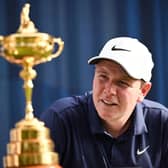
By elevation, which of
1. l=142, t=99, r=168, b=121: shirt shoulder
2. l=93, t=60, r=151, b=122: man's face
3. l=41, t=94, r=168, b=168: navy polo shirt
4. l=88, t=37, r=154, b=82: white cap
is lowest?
l=41, t=94, r=168, b=168: navy polo shirt

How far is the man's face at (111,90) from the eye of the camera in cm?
136

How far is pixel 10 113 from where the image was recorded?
1924 mm

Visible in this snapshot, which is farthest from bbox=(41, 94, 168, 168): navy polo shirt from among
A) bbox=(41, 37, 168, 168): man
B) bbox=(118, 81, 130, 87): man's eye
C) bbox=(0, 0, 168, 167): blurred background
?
bbox=(0, 0, 168, 167): blurred background

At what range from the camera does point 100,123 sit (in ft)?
4.88

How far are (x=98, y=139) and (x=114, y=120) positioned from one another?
3.1 inches

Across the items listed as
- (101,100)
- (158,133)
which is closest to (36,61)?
(101,100)

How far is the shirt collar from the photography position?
1470 mm

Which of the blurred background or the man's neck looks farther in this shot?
the blurred background

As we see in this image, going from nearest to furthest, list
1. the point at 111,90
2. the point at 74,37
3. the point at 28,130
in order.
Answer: the point at 28,130 < the point at 111,90 < the point at 74,37

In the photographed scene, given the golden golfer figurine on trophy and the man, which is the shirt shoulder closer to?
the man

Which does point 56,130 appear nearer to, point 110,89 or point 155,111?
point 110,89

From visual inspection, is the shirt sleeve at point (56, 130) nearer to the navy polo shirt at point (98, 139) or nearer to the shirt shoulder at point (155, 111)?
the navy polo shirt at point (98, 139)

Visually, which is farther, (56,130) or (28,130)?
(56,130)

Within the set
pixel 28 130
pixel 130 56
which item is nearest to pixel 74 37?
pixel 130 56
